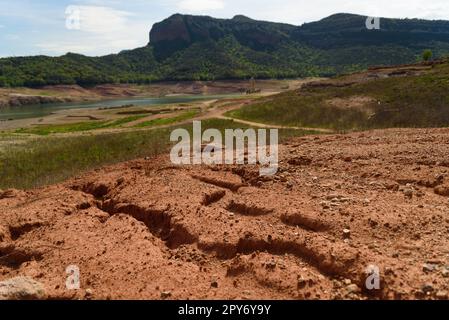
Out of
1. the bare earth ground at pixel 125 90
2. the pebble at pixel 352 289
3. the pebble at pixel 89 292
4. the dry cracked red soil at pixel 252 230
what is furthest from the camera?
the bare earth ground at pixel 125 90

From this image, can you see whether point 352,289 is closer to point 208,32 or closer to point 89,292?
point 89,292

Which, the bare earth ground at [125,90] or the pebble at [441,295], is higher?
the bare earth ground at [125,90]

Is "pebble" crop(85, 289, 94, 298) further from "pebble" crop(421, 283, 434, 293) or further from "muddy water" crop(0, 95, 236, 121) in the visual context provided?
"muddy water" crop(0, 95, 236, 121)

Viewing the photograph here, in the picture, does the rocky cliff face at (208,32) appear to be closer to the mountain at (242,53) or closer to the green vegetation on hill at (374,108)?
the mountain at (242,53)

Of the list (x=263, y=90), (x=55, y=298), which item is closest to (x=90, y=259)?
(x=55, y=298)

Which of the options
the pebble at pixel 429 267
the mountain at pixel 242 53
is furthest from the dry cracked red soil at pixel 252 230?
the mountain at pixel 242 53

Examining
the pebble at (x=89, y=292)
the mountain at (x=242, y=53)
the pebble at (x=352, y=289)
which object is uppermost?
the mountain at (x=242, y=53)
